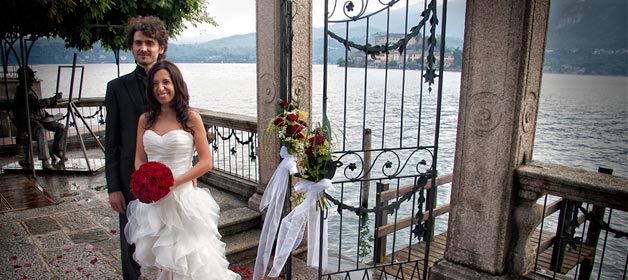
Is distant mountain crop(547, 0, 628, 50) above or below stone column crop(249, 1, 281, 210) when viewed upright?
above

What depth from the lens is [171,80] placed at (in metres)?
2.63

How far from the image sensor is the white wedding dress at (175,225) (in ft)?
8.75

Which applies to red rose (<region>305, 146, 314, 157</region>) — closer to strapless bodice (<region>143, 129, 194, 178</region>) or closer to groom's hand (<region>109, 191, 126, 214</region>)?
strapless bodice (<region>143, 129, 194, 178</region>)

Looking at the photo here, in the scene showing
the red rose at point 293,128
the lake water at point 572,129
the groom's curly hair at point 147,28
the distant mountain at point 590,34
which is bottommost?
the lake water at point 572,129

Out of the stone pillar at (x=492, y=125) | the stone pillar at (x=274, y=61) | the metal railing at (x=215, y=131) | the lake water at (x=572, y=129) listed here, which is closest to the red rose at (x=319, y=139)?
the stone pillar at (x=274, y=61)

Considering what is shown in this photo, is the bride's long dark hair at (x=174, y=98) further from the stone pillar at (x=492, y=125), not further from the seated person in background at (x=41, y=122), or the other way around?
the seated person in background at (x=41, y=122)

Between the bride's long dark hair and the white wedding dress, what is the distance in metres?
0.09

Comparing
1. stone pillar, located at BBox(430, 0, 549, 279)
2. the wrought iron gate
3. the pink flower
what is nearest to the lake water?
the wrought iron gate

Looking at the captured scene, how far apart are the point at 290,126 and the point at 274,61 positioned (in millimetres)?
1485

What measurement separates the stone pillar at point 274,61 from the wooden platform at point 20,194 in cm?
333

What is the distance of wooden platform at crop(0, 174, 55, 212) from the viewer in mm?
5492

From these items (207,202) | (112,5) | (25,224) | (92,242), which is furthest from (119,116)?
(112,5)

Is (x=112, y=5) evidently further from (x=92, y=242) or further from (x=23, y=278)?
(x=23, y=278)

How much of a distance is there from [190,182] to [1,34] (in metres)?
5.90
